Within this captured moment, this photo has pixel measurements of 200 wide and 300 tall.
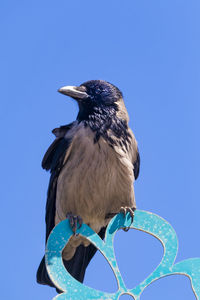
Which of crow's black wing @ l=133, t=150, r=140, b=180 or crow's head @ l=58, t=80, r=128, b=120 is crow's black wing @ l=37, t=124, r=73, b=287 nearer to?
crow's head @ l=58, t=80, r=128, b=120

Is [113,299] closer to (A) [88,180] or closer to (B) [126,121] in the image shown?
(A) [88,180]

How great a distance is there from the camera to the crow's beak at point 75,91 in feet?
16.5

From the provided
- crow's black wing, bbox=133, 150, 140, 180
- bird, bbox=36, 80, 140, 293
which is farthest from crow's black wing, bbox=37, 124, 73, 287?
crow's black wing, bbox=133, 150, 140, 180

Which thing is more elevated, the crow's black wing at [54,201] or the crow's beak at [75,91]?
the crow's beak at [75,91]

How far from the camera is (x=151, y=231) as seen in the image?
12.3 feet

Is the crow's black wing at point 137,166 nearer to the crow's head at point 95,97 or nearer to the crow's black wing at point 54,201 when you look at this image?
the crow's head at point 95,97

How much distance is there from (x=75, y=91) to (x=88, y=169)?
100 cm

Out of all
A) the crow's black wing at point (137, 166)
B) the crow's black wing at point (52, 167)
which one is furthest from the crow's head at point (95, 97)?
the crow's black wing at point (137, 166)

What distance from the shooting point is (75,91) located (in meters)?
5.17

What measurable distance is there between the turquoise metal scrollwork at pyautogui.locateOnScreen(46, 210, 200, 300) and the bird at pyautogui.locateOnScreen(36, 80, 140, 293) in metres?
0.68

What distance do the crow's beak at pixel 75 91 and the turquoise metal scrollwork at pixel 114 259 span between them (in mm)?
1658

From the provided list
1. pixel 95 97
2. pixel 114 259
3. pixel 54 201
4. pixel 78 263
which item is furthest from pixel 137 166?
pixel 114 259

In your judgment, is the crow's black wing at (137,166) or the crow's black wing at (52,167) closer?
the crow's black wing at (52,167)

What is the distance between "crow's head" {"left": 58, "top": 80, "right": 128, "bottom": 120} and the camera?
519 centimetres
